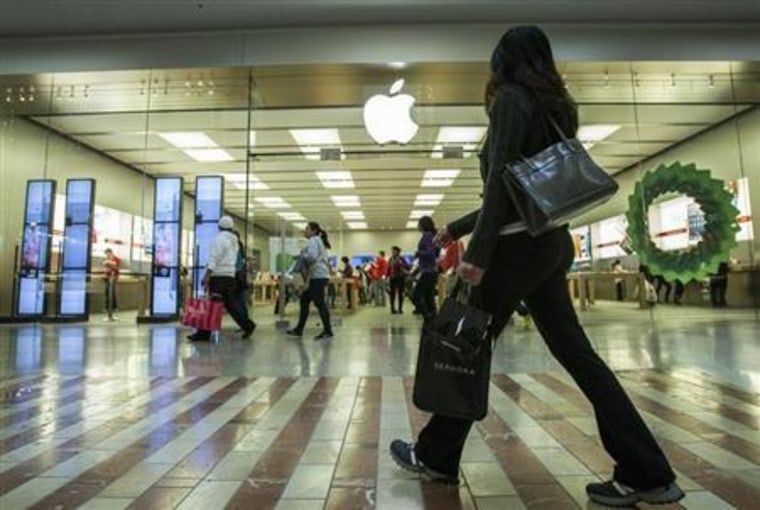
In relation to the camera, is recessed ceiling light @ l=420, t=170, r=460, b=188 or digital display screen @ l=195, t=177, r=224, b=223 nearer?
digital display screen @ l=195, t=177, r=224, b=223

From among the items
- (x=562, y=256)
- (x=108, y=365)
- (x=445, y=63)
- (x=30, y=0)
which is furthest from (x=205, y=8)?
(x=562, y=256)

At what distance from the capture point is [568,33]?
7496 mm

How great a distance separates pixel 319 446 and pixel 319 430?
9.9 inches

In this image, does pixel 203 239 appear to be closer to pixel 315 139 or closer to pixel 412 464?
pixel 315 139

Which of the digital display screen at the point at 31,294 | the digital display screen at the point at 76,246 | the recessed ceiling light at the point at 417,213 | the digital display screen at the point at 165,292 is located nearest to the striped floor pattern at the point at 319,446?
the digital display screen at the point at 165,292

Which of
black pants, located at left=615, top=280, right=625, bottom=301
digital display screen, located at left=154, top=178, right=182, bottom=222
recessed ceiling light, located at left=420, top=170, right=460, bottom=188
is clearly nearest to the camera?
digital display screen, located at left=154, top=178, right=182, bottom=222

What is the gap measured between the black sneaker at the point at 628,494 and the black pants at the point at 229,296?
5396 mm

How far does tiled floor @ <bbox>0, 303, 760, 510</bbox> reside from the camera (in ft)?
5.54

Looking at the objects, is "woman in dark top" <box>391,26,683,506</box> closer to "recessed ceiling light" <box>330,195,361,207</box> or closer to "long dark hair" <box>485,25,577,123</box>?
"long dark hair" <box>485,25,577,123</box>

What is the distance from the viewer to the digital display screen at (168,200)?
10.2 metres

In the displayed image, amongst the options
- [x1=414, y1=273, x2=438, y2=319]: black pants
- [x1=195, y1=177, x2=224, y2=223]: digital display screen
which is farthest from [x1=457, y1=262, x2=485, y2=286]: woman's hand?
[x1=195, y1=177, x2=224, y2=223]: digital display screen

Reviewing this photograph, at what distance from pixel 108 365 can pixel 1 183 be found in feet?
24.8

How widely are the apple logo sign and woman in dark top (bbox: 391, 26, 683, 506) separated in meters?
6.88

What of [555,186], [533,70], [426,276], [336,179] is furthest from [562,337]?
[336,179]
